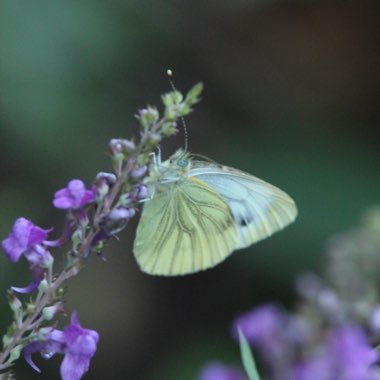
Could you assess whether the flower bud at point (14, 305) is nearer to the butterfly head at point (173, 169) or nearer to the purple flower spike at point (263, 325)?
the butterfly head at point (173, 169)

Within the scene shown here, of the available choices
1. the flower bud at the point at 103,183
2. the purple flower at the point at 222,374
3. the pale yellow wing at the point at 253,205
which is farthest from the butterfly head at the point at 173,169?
the purple flower at the point at 222,374

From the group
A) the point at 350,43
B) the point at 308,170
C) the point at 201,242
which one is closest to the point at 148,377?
the point at 308,170

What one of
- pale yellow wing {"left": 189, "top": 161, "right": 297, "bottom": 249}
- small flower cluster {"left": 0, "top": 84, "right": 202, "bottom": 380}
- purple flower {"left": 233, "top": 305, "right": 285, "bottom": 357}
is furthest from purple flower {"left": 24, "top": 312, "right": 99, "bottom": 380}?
purple flower {"left": 233, "top": 305, "right": 285, "bottom": 357}

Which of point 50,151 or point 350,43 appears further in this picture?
point 350,43

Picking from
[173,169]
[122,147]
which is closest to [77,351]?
[122,147]

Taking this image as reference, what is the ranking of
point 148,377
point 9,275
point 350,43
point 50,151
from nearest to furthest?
1. point 9,275
2. point 50,151
3. point 148,377
4. point 350,43

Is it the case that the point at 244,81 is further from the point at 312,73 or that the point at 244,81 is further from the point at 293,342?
the point at 293,342
